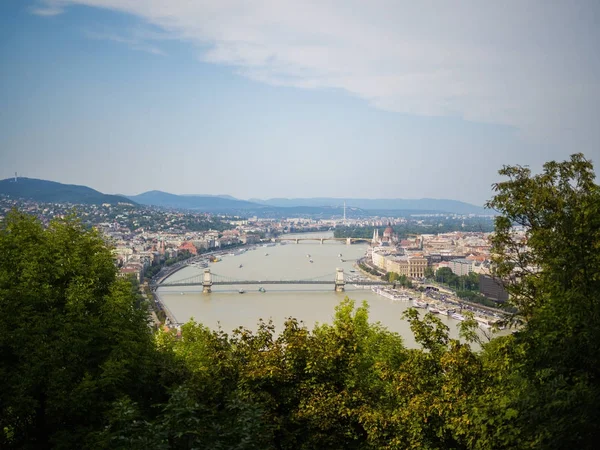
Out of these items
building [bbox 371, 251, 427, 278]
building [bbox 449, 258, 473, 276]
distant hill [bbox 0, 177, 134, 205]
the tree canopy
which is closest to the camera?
the tree canopy

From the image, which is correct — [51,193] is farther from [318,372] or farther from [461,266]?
[318,372]

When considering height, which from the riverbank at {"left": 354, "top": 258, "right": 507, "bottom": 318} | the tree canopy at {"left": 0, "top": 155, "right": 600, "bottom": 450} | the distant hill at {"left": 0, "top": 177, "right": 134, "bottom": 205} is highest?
the distant hill at {"left": 0, "top": 177, "right": 134, "bottom": 205}

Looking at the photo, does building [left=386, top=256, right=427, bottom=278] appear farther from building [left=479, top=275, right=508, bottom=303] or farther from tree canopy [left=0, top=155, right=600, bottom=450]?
tree canopy [left=0, top=155, right=600, bottom=450]

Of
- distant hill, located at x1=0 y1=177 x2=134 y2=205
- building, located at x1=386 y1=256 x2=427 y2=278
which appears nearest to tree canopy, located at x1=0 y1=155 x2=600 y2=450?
building, located at x1=386 y1=256 x2=427 y2=278

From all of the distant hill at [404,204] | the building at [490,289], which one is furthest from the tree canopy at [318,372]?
the distant hill at [404,204]

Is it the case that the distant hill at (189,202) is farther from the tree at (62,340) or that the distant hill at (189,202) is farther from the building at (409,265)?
the tree at (62,340)

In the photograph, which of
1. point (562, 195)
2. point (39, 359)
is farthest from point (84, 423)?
point (562, 195)

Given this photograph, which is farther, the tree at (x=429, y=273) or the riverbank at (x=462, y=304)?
the tree at (x=429, y=273)
